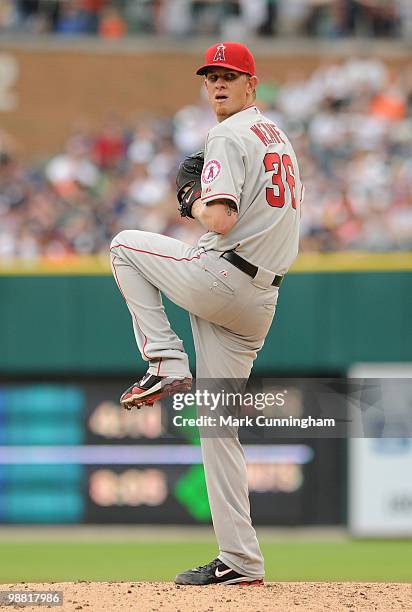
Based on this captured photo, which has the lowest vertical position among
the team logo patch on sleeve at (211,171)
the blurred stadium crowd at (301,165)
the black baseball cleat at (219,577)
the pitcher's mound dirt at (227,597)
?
the pitcher's mound dirt at (227,597)

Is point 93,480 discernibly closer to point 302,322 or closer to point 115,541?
point 115,541

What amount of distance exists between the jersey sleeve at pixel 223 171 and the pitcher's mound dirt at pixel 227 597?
4.93 feet

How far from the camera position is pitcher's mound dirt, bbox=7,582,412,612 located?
4.54 m

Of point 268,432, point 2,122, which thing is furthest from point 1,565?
point 2,122

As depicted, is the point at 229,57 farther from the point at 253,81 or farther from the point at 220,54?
the point at 253,81

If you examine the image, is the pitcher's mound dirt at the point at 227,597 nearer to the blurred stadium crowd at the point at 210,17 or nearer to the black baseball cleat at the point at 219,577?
the black baseball cleat at the point at 219,577

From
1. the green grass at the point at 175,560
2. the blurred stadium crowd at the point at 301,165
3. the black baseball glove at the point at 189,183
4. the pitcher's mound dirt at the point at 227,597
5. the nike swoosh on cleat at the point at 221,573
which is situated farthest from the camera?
the blurred stadium crowd at the point at 301,165

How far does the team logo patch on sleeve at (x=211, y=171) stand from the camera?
175 inches

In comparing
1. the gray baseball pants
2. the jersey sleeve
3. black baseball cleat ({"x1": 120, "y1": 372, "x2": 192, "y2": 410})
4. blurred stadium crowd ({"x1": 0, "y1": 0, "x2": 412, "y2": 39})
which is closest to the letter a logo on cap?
the jersey sleeve

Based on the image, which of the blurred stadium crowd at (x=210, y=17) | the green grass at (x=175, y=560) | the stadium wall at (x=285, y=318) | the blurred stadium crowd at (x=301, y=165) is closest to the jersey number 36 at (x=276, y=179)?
the green grass at (x=175, y=560)

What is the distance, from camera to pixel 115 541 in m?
9.38

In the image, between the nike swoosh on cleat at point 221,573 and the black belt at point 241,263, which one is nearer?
the black belt at point 241,263

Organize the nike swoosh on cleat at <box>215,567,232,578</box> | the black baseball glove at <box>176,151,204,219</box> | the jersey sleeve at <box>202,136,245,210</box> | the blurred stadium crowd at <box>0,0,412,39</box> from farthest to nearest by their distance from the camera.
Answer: the blurred stadium crowd at <box>0,0,412,39</box> → the nike swoosh on cleat at <box>215,567,232,578</box> → the black baseball glove at <box>176,151,204,219</box> → the jersey sleeve at <box>202,136,245,210</box>

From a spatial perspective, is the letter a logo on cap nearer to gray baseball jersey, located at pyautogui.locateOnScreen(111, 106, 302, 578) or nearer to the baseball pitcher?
the baseball pitcher
